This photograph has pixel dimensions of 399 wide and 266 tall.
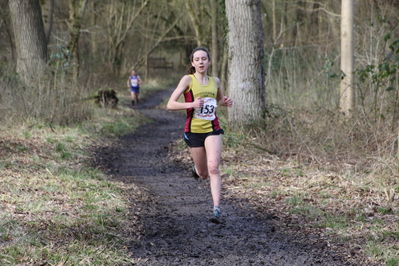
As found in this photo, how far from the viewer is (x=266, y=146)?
1012cm

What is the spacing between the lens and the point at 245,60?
10.5m

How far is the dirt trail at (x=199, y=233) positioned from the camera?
4496 mm

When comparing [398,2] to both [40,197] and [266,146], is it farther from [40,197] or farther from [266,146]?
[40,197]

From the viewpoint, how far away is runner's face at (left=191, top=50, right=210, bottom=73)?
5.70 metres

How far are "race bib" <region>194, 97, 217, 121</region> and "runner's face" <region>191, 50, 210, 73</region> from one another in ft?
1.10

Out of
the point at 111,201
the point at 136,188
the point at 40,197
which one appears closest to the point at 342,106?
the point at 136,188

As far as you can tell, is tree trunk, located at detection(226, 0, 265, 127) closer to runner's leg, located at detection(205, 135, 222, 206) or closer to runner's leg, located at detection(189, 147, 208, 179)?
runner's leg, located at detection(189, 147, 208, 179)

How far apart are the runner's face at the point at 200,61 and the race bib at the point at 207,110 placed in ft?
1.10

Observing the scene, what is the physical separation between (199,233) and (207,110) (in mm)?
1359

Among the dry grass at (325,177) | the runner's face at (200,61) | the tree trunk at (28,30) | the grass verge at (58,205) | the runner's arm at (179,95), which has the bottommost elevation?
the dry grass at (325,177)

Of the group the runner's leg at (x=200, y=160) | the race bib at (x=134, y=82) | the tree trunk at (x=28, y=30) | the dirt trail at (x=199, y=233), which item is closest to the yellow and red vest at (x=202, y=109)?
the runner's leg at (x=200, y=160)

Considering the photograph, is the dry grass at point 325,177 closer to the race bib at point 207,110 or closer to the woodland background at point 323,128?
the woodland background at point 323,128

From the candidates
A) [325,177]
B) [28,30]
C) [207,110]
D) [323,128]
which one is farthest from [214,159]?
[28,30]

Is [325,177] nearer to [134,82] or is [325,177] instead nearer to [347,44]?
[347,44]
